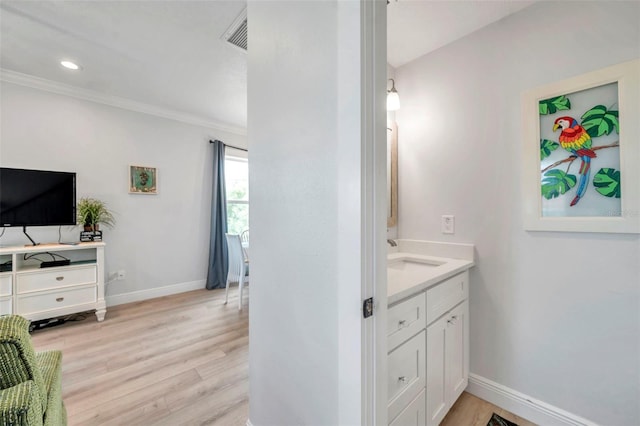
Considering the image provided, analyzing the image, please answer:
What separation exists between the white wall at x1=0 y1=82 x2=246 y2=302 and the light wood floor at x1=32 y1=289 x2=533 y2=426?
30.4 inches

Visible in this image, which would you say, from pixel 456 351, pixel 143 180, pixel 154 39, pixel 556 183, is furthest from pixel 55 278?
pixel 556 183

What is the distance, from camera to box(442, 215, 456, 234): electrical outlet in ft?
5.82

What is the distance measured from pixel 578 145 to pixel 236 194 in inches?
161

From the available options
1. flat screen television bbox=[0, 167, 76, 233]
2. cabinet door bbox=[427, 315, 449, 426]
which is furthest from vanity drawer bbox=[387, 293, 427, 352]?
flat screen television bbox=[0, 167, 76, 233]

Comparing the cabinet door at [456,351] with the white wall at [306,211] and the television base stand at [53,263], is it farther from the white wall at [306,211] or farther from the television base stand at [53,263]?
the television base stand at [53,263]

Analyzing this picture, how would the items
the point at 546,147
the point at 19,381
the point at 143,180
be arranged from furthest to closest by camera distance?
the point at 143,180 → the point at 546,147 → the point at 19,381

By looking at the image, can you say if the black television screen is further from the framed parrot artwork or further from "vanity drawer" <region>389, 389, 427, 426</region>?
the framed parrot artwork

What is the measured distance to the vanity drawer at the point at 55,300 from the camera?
233 cm

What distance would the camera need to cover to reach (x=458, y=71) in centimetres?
176

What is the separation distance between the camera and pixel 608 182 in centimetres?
124

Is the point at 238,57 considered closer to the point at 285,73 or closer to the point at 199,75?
the point at 199,75

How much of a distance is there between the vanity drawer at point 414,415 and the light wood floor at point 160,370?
0.44m

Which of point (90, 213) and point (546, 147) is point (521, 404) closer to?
point (546, 147)

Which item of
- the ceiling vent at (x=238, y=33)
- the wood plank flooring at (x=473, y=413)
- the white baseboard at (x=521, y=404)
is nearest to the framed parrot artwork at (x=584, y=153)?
the white baseboard at (x=521, y=404)
